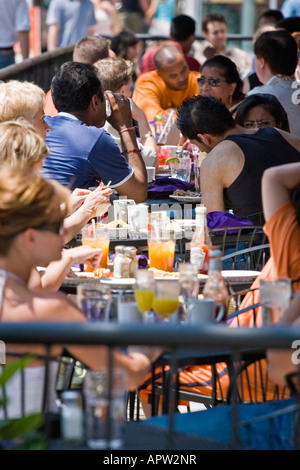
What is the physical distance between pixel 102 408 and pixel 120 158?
3.43 m

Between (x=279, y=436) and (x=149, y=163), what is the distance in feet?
13.2

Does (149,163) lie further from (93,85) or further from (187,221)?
(187,221)

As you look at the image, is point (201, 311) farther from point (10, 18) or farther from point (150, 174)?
point (10, 18)

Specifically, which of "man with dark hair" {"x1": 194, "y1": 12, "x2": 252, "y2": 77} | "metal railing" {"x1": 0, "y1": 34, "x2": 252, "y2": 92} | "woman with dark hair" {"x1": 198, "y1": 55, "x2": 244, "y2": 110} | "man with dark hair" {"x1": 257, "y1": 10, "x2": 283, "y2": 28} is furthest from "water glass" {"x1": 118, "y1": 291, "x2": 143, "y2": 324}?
"man with dark hair" {"x1": 257, "y1": 10, "x2": 283, "y2": 28}

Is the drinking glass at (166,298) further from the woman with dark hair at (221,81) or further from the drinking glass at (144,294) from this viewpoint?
the woman with dark hair at (221,81)

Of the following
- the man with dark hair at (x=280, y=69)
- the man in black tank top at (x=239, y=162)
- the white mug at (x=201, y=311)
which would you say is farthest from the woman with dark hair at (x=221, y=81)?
the white mug at (x=201, y=311)

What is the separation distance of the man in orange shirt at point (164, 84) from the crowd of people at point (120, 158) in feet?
0.04

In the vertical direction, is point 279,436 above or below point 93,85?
below

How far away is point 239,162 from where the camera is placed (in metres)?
5.37

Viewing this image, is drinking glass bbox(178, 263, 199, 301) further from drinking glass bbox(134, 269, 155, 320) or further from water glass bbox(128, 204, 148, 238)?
water glass bbox(128, 204, 148, 238)

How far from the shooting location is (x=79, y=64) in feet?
18.7

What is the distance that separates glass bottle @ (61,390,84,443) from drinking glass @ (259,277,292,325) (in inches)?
32.6

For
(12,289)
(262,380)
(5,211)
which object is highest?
(5,211)

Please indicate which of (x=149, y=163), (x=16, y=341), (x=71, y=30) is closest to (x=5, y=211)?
(x=16, y=341)
